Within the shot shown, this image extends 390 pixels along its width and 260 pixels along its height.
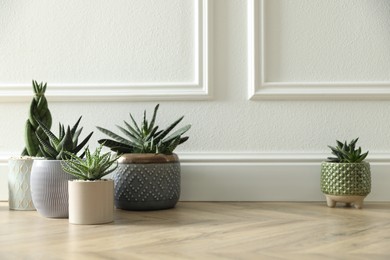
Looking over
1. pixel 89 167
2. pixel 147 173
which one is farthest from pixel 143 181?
pixel 89 167

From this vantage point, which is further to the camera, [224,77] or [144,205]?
[224,77]

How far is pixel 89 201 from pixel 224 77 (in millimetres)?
623

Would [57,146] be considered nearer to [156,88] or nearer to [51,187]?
[51,187]

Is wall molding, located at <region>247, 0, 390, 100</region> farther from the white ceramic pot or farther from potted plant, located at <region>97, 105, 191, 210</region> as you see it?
the white ceramic pot

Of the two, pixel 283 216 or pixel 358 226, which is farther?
pixel 283 216

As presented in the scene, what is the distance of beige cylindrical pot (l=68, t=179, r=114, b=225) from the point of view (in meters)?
1.21

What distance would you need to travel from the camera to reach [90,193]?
1207mm

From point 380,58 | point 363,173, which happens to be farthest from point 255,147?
point 380,58

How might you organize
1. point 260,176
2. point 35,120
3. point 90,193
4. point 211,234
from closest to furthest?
point 211,234 < point 90,193 < point 35,120 < point 260,176

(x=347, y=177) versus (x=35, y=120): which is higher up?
(x=35, y=120)

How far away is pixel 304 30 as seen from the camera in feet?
5.38

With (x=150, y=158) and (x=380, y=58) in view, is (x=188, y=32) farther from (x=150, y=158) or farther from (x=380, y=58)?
(x=380, y=58)

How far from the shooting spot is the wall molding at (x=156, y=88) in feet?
5.39

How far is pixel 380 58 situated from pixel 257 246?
0.88 metres
